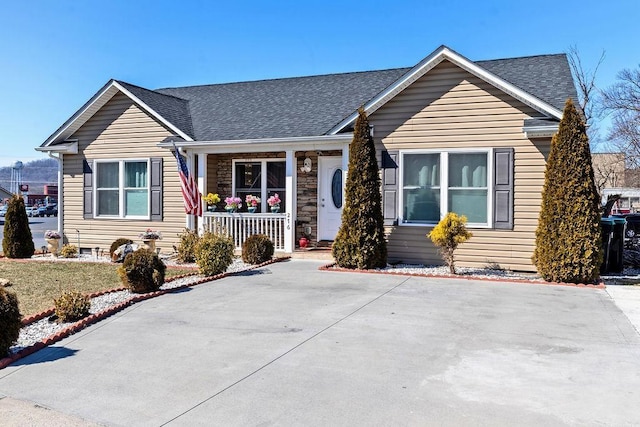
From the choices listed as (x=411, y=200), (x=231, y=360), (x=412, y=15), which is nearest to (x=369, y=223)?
(x=411, y=200)

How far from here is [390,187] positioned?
11078mm

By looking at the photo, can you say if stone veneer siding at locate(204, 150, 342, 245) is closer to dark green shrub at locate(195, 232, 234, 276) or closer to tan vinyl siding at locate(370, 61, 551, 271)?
tan vinyl siding at locate(370, 61, 551, 271)

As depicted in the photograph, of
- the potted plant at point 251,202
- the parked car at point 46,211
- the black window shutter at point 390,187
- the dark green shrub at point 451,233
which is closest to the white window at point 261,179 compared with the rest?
the potted plant at point 251,202

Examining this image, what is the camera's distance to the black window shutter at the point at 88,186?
14.1 metres

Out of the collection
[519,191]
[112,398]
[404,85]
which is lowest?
[112,398]

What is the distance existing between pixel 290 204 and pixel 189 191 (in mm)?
2435

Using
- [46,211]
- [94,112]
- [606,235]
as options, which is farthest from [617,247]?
[46,211]

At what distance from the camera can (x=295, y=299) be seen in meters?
7.50

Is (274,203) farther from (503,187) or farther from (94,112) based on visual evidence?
(94,112)

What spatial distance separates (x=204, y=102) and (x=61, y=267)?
6.59m

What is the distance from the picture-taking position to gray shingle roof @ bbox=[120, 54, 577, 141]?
11938 mm

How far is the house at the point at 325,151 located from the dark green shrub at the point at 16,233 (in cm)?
135

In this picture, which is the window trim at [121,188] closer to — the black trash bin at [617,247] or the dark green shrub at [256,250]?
the dark green shrub at [256,250]

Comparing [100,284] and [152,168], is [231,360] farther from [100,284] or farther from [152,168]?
[152,168]
